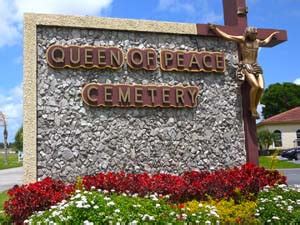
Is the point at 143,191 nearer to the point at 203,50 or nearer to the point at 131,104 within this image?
the point at 131,104

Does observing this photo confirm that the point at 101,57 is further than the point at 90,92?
Yes

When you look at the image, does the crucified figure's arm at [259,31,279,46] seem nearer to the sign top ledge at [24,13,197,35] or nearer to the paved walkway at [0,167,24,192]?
the sign top ledge at [24,13,197,35]

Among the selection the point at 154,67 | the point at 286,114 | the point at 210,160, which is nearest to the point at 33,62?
the point at 154,67

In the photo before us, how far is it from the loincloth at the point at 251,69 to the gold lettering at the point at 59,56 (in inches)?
170

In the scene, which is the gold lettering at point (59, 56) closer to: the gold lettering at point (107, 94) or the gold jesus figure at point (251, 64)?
the gold lettering at point (107, 94)

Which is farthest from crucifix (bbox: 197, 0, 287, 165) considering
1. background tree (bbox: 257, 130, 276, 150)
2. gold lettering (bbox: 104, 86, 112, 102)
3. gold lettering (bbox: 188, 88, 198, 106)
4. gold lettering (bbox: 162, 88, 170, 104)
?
background tree (bbox: 257, 130, 276, 150)

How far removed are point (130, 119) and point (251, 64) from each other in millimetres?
3402

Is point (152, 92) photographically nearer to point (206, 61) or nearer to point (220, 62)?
point (206, 61)

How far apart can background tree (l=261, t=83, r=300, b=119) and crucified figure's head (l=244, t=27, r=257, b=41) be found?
5456 centimetres

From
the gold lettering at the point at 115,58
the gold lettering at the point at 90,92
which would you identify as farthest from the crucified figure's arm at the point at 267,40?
the gold lettering at the point at 90,92

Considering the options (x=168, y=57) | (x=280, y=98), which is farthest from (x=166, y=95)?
(x=280, y=98)

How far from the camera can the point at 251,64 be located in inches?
448

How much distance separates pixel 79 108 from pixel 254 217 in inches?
178

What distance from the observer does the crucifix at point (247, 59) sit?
11.2 metres
